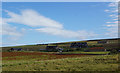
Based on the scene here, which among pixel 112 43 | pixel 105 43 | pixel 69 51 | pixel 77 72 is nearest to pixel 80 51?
pixel 69 51

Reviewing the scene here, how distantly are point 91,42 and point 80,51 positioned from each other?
4876 millimetres

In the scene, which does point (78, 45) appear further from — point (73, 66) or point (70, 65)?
point (73, 66)

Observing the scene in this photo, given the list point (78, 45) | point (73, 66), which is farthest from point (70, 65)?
point (78, 45)

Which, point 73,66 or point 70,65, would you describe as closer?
point 73,66

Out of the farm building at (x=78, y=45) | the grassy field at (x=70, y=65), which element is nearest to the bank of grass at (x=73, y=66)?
the grassy field at (x=70, y=65)

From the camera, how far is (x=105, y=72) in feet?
33.7

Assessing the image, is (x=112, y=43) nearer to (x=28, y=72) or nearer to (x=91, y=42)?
Answer: (x=91, y=42)

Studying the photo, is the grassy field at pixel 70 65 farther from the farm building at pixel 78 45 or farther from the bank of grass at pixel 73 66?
the farm building at pixel 78 45

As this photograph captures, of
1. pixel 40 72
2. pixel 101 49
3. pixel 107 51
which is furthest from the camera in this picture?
pixel 101 49

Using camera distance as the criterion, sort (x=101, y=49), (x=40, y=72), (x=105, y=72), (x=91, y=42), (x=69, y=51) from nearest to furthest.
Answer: (x=105, y=72)
(x=40, y=72)
(x=101, y=49)
(x=69, y=51)
(x=91, y=42)

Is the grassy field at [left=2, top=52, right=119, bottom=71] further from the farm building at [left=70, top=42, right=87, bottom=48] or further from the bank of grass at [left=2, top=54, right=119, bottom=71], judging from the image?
the farm building at [left=70, top=42, right=87, bottom=48]

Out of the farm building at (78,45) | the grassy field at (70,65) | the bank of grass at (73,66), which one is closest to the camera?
the bank of grass at (73,66)

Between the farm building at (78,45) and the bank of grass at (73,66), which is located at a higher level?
the farm building at (78,45)

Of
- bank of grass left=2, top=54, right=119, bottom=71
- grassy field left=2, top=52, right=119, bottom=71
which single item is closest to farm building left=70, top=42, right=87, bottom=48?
grassy field left=2, top=52, right=119, bottom=71
